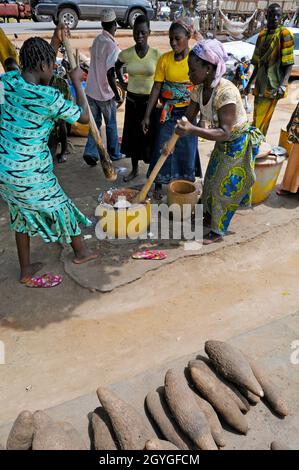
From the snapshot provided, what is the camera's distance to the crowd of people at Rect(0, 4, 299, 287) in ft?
8.43

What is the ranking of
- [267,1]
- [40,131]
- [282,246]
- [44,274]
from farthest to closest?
[267,1] < [282,246] < [44,274] < [40,131]

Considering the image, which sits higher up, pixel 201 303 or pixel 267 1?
pixel 267 1

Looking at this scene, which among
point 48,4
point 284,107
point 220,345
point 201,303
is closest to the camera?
point 220,345

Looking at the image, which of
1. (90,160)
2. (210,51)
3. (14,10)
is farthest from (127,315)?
(14,10)

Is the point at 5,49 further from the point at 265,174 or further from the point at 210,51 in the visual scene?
the point at 265,174

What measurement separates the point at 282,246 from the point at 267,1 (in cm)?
2188

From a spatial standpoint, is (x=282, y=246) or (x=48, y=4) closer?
(x=282, y=246)

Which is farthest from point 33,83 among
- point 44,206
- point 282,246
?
point 282,246

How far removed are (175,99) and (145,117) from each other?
0.39 meters

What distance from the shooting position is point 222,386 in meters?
2.03

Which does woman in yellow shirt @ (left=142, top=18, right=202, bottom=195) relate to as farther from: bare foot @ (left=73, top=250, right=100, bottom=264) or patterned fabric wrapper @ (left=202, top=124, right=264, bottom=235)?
bare foot @ (left=73, top=250, right=100, bottom=264)

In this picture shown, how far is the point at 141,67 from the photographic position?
14.0ft

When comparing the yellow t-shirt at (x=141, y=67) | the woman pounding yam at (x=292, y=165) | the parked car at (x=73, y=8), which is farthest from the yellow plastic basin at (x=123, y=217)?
the parked car at (x=73, y=8)

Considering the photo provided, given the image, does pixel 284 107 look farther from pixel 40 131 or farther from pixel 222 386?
pixel 222 386
